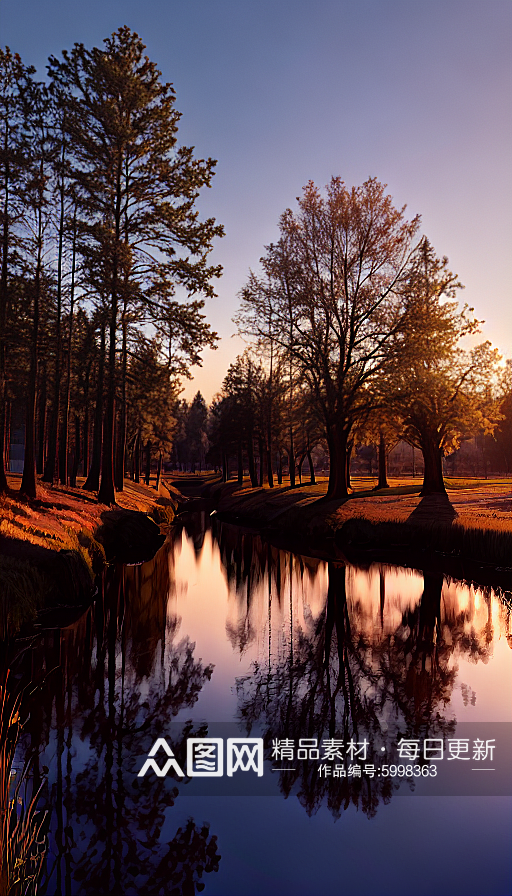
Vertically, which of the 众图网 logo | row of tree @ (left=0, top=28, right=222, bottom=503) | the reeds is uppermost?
row of tree @ (left=0, top=28, right=222, bottom=503)

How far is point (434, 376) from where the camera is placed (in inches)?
1177

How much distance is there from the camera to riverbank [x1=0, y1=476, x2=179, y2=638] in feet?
38.6

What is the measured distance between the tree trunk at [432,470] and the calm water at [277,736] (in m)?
24.7

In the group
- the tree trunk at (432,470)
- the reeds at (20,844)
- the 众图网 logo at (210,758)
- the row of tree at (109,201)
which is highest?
the row of tree at (109,201)

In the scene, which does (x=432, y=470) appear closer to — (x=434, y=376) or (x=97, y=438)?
(x=434, y=376)

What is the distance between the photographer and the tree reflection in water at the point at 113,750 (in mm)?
4975

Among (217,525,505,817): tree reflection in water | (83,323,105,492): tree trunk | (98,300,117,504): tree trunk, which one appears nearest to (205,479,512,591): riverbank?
(217,525,505,817): tree reflection in water

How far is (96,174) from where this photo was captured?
25484 millimetres

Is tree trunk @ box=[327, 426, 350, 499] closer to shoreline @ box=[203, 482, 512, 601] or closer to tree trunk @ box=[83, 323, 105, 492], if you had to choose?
shoreline @ box=[203, 482, 512, 601]

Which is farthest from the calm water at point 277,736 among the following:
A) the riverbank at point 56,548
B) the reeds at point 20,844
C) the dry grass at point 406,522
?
the dry grass at point 406,522

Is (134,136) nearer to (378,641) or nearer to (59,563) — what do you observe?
(59,563)

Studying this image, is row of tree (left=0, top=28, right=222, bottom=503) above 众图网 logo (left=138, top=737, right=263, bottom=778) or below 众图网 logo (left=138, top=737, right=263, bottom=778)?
above

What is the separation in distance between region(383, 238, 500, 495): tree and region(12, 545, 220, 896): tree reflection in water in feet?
70.1

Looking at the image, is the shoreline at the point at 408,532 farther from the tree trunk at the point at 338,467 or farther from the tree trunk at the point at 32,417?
the tree trunk at the point at 32,417
